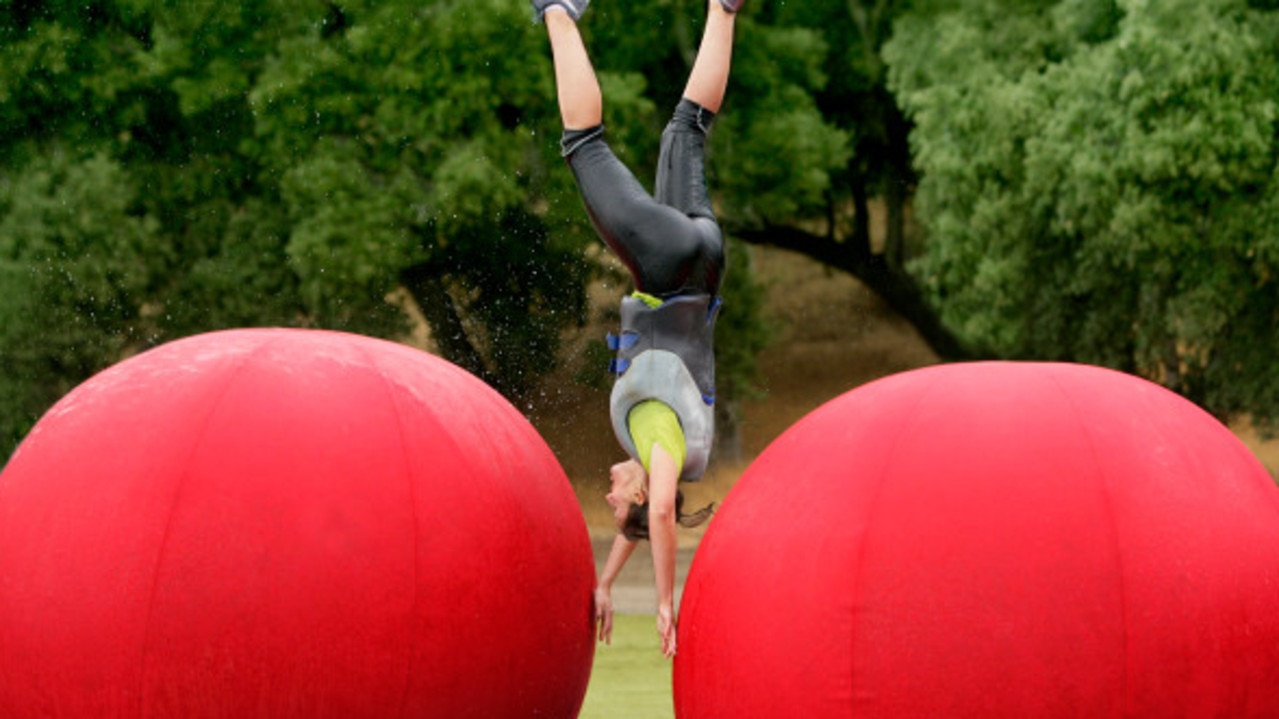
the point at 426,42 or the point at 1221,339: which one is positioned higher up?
the point at 426,42

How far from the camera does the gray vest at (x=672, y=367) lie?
7.54 meters

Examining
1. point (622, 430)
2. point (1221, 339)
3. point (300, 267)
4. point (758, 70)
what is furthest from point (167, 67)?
point (622, 430)

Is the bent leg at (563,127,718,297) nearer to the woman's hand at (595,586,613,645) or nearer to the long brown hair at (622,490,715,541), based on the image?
the long brown hair at (622,490,715,541)

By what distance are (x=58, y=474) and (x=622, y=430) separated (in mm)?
2157

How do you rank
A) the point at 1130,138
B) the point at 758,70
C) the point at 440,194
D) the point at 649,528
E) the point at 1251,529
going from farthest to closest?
the point at 758,70 → the point at 440,194 → the point at 1130,138 → the point at 649,528 → the point at 1251,529

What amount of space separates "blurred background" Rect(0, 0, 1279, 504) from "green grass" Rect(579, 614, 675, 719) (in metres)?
9.66

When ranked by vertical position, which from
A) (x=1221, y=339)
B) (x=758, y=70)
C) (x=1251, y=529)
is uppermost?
(x=758, y=70)

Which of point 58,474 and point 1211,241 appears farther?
point 1211,241

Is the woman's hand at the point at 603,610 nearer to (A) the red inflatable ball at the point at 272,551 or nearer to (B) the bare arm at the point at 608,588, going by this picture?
(B) the bare arm at the point at 608,588

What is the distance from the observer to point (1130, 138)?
2167 centimetres

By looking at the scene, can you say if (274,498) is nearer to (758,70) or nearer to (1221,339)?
(1221,339)

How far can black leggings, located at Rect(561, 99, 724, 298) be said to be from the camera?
298 inches

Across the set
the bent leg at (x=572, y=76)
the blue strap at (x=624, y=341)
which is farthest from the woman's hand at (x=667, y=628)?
the bent leg at (x=572, y=76)

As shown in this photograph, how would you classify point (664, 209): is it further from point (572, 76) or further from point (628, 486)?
point (628, 486)
